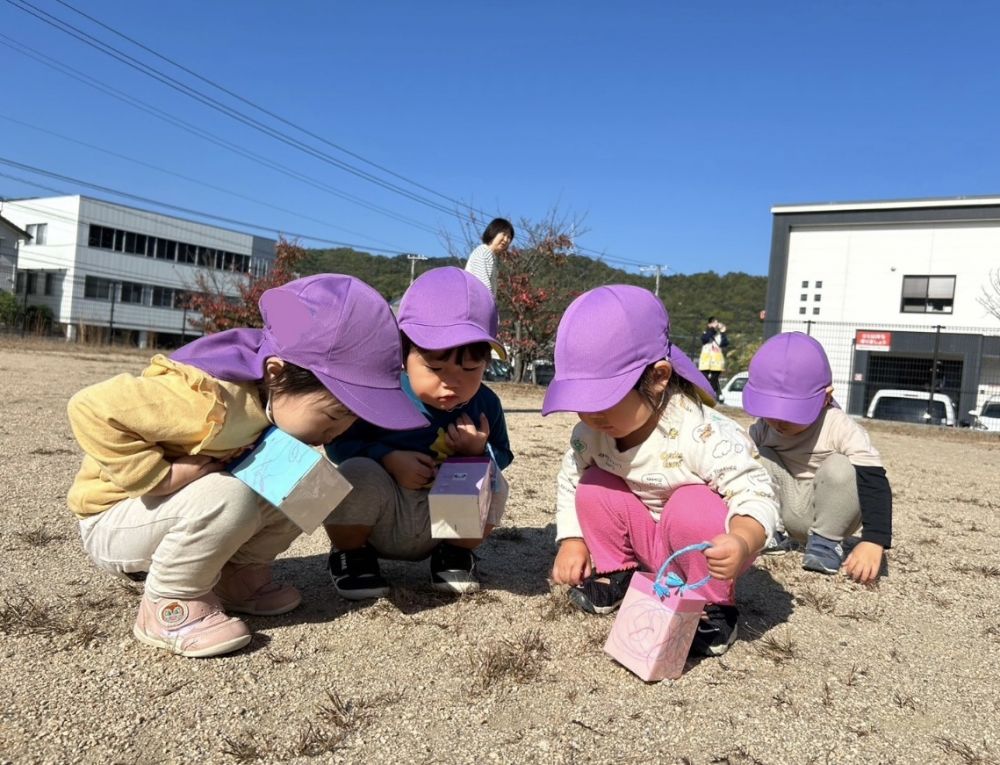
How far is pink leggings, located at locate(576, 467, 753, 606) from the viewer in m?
1.85

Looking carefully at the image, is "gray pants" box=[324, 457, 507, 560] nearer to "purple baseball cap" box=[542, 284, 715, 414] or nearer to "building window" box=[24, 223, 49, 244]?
"purple baseball cap" box=[542, 284, 715, 414]

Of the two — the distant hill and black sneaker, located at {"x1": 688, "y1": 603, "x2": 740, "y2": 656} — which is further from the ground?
the distant hill

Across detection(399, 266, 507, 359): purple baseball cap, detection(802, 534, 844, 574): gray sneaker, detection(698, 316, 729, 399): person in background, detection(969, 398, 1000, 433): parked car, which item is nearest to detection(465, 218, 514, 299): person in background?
detection(802, 534, 844, 574): gray sneaker

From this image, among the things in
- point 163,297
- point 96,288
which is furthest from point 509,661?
point 163,297

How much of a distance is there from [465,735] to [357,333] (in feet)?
2.77

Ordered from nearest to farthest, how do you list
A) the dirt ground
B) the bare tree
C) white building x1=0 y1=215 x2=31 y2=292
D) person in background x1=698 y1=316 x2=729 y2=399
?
the dirt ground → person in background x1=698 y1=316 x2=729 y2=399 → the bare tree → white building x1=0 y1=215 x2=31 y2=292

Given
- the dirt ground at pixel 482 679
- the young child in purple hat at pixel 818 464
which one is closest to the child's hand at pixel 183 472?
the dirt ground at pixel 482 679

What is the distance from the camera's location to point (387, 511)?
2.17m

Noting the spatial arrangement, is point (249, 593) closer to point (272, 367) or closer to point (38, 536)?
point (272, 367)

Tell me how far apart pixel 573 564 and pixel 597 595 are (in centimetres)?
14

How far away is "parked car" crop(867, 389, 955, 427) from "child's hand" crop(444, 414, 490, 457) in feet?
48.0

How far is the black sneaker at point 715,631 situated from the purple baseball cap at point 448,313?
0.86 meters

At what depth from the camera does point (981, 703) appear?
5.43ft

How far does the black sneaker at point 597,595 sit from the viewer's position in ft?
6.95
